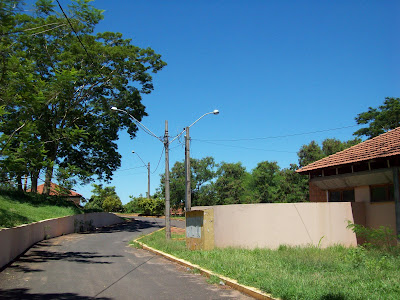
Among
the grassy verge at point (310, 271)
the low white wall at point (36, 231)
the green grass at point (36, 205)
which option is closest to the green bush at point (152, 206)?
the low white wall at point (36, 231)

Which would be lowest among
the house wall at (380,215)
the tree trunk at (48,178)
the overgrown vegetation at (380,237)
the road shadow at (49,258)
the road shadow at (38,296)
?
the road shadow at (38,296)

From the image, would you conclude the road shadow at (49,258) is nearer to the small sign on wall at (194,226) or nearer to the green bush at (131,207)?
the small sign on wall at (194,226)

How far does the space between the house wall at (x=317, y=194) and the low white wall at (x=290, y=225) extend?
117 inches

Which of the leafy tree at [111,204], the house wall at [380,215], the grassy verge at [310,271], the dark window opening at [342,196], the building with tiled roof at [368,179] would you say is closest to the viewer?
the grassy verge at [310,271]

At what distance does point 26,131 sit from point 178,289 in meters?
13.3

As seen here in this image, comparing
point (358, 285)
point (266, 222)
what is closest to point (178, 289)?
point (358, 285)

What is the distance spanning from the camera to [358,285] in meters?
8.09

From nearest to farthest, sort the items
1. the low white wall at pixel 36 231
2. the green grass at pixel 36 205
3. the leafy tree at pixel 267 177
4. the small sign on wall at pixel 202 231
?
the low white wall at pixel 36 231, the small sign on wall at pixel 202 231, the green grass at pixel 36 205, the leafy tree at pixel 267 177

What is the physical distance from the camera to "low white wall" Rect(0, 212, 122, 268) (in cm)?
1294

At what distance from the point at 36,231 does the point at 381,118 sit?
3450 cm

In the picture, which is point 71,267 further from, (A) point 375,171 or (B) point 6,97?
(A) point 375,171

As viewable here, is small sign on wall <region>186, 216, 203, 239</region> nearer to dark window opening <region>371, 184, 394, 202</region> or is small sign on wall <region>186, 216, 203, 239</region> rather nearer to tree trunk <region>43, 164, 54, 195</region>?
dark window opening <region>371, 184, 394, 202</region>

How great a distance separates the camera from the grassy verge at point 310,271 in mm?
7527

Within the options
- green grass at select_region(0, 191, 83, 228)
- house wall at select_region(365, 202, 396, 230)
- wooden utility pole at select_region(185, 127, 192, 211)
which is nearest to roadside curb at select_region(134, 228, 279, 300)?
wooden utility pole at select_region(185, 127, 192, 211)
